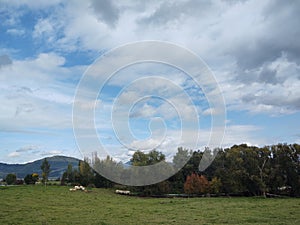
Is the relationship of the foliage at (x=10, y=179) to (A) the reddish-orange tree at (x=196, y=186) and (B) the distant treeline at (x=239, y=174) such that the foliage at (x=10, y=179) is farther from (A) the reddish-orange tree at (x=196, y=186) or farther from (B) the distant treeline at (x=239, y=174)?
(A) the reddish-orange tree at (x=196, y=186)

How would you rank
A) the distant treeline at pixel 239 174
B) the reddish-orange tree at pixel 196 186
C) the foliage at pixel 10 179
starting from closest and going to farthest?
the distant treeline at pixel 239 174 → the reddish-orange tree at pixel 196 186 → the foliage at pixel 10 179

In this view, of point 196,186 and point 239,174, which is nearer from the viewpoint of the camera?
point 239,174

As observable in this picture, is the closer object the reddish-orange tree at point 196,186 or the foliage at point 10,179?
the reddish-orange tree at point 196,186

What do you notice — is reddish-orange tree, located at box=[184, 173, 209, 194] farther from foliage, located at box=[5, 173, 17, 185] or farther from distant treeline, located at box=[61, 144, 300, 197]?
foliage, located at box=[5, 173, 17, 185]

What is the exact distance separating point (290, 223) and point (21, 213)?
603 inches

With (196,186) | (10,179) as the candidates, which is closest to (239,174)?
(196,186)

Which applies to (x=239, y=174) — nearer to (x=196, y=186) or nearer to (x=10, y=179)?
(x=196, y=186)

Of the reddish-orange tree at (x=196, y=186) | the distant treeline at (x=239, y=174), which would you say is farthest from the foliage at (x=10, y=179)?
the reddish-orange tree at (x=196, y=186)

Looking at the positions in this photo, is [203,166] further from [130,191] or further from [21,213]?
[21,213]

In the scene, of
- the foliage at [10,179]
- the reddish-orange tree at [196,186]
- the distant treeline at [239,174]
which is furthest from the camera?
the foliage at [10,179]

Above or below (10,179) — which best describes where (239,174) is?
above

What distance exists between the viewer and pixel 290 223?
14.8m

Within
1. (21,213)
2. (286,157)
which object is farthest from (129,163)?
(21,213)

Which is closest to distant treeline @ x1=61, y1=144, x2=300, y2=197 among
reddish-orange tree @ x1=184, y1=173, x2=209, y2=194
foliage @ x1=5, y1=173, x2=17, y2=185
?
reddish-orange tree @ x1=184, y1=173, x2=209, y2=194
